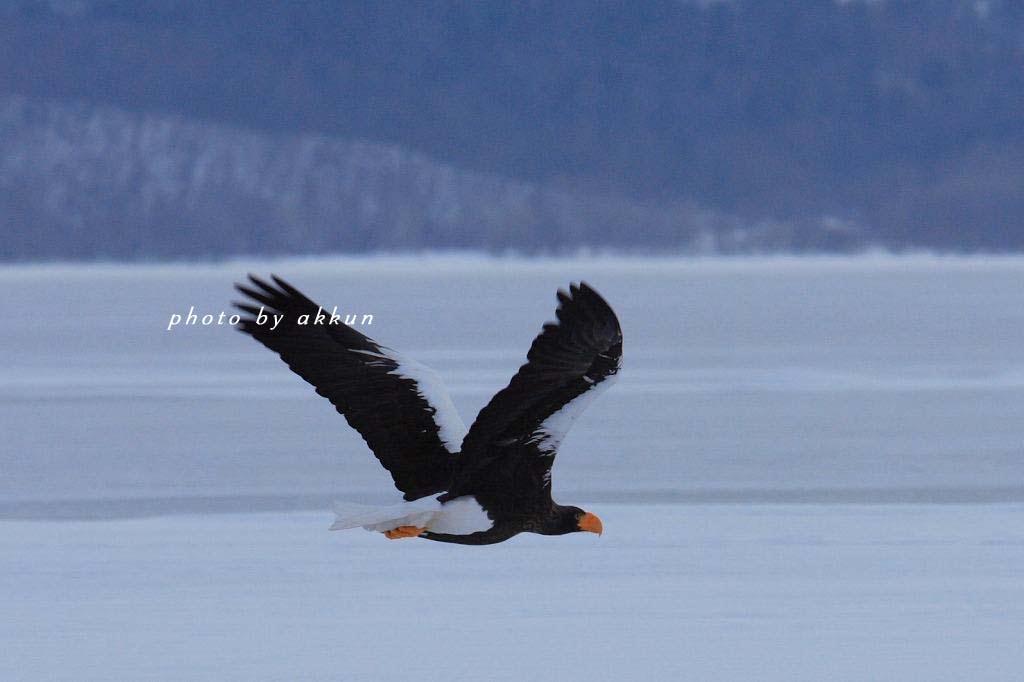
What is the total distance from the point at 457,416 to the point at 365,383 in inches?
14.4

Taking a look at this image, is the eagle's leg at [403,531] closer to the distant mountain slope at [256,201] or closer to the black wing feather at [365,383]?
the black wing feather at [365,383]

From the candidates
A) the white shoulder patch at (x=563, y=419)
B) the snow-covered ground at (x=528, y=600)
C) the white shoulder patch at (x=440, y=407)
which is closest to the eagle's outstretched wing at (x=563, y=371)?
the white shoulder patch at (x=563, y=419)

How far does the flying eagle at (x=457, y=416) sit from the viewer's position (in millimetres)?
6367

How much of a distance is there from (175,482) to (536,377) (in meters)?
4.91

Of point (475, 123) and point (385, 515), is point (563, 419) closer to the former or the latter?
point (385, 515)

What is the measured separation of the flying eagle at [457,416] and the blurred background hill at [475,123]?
339 ft

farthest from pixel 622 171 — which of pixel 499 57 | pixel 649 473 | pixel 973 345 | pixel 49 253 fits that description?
pixel 649 473

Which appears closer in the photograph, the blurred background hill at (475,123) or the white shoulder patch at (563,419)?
the white shoulder patch at (563,419)

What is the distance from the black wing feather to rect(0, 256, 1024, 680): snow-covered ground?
1.98 ft

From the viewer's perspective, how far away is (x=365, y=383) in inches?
284

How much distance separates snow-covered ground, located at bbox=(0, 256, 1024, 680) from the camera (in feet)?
22.5

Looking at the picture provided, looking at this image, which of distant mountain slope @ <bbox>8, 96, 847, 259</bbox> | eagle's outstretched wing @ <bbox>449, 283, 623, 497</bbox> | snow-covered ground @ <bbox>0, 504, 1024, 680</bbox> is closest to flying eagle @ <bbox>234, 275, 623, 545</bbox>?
eagle's outstretched wing @ <bbox>449, 283, 623, 497</bbox>

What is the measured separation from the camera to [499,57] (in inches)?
5910

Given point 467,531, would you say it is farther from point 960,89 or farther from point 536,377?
point 960,89
